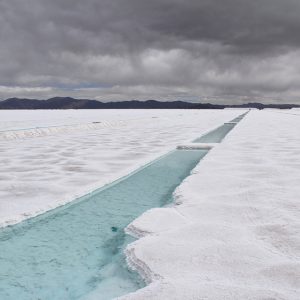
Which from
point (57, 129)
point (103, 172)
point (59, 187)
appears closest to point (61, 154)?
point (103, 172)

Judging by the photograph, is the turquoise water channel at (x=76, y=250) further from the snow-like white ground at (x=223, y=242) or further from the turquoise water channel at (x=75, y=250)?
the snow-like white ground at (x=223, y=242)

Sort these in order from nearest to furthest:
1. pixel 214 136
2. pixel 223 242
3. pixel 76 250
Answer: pixel 223 242 < pixel 76 250 < pixel 214 136

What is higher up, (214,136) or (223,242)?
(223,242)

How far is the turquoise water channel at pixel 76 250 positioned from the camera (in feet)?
7.06

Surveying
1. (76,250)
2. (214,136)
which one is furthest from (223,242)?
(214,136)

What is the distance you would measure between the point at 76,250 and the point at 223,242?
3.33 ft

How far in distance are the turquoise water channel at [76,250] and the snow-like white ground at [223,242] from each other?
7.2 inches

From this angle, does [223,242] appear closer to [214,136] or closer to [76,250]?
[76,250]

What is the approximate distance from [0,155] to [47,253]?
18.1 ft

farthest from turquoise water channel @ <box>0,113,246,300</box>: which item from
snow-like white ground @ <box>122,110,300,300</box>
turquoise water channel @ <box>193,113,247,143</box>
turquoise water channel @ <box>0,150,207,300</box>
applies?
turquoise water channel @ <box>193,113,247,143</box>

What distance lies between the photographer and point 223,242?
2.51 meters

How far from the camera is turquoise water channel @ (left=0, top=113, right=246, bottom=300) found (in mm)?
2152

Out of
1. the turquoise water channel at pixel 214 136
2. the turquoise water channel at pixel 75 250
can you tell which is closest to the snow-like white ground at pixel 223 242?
the turquoise water channel at pixel 75 250

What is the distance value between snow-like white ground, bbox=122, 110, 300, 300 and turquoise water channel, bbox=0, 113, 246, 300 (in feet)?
0.60
